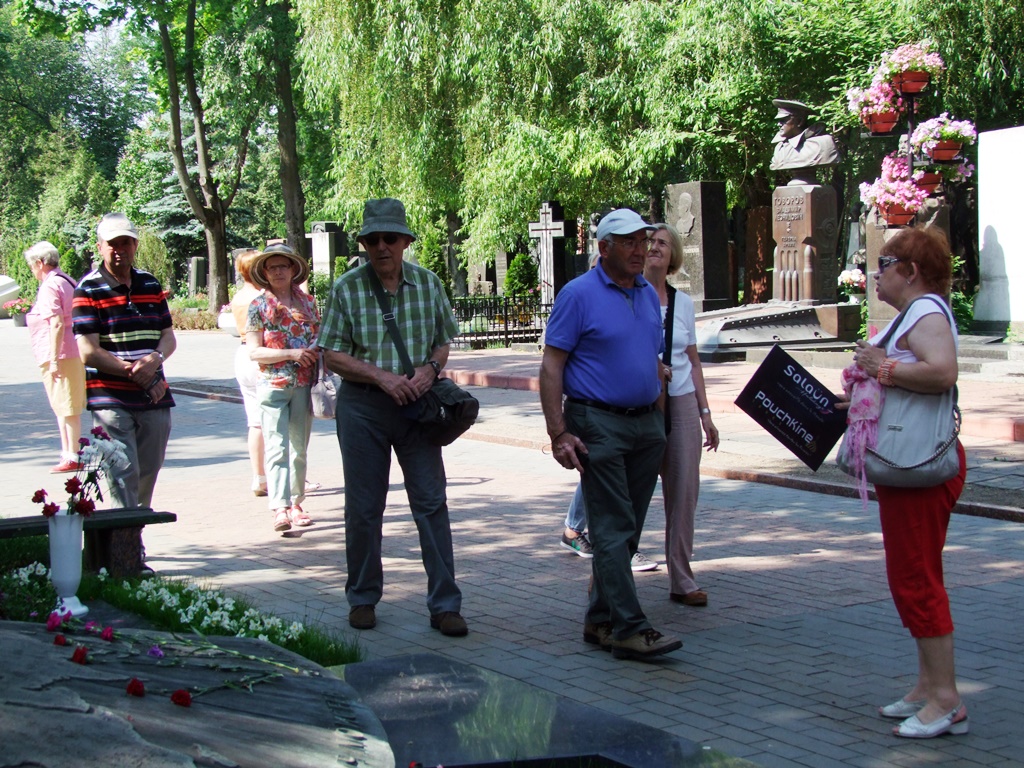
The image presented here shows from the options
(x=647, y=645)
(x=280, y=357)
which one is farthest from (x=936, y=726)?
(x=280, y=357)

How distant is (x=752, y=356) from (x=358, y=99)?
1220 centimetres

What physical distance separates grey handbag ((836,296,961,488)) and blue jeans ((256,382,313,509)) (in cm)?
469

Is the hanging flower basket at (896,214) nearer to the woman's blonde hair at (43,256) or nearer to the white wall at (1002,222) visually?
the white wall at (1002,222)

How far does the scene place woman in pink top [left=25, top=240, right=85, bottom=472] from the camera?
34.4 ft

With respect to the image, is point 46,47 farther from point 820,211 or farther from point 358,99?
point 820,211

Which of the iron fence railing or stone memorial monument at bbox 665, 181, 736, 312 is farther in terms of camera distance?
the iron fence railing

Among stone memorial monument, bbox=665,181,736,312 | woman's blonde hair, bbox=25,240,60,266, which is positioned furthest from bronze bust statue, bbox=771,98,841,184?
woman's blonde hair, bbox=25,240,60,266

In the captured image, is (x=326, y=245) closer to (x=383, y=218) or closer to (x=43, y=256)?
(x=43, y=256)

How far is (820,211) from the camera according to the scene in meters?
21.9

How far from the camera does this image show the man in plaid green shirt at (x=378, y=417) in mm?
5699

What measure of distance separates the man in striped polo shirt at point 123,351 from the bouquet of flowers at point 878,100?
1514 cm

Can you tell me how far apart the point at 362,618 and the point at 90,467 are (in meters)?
1.68

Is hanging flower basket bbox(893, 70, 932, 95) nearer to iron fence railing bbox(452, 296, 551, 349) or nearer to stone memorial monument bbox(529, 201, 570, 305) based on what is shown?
iron fence railing bbox(452, 296, 551, 349)

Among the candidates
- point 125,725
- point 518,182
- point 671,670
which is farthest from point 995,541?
point 518,182
